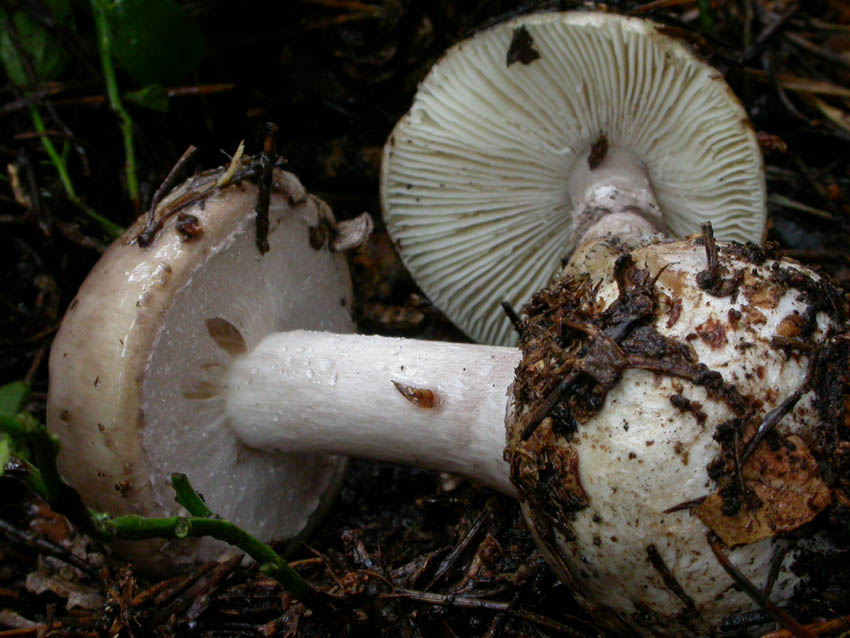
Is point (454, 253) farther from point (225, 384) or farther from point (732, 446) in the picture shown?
point (732, 446)

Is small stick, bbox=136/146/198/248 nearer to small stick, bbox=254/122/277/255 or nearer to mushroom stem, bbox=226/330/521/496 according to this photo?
small stick, bbox=254/122/277/255

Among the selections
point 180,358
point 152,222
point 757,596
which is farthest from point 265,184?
point 757,596

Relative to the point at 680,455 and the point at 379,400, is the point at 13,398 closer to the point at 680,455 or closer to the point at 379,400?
the point at 379,400

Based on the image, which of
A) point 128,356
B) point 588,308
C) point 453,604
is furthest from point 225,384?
point 588,308

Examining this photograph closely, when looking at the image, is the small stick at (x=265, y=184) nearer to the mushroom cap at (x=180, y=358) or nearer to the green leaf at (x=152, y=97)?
the mushroom cap at (x=180, y=358)

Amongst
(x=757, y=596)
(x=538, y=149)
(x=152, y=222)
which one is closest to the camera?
(x=757, y=596)

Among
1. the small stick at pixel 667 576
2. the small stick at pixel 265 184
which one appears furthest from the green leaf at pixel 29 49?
the small stick at pixel 667 576
